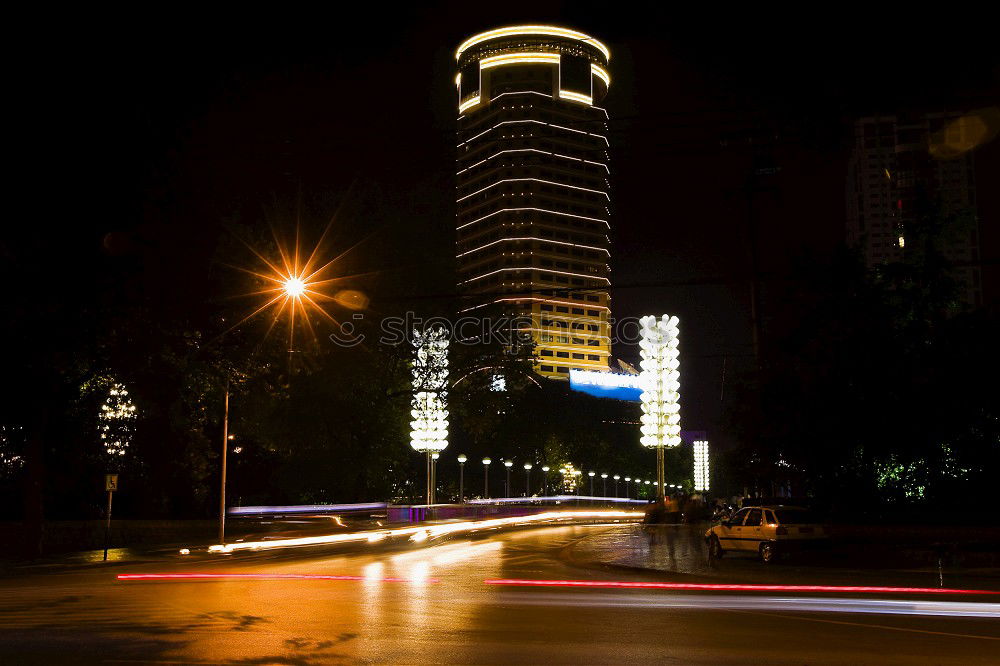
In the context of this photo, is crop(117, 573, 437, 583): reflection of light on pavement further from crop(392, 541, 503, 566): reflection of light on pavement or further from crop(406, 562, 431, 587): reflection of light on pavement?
crop(392, 541, 503, 566): reflection of light on pavement

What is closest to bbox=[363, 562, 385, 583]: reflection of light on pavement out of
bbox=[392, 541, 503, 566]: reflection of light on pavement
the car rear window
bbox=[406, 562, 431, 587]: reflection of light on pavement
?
bbox=[406, 562, 431, 587]: reflection of light on pavement

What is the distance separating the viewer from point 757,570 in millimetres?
23953

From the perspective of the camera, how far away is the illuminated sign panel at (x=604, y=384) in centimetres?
16950

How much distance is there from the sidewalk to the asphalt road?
333 centimetres

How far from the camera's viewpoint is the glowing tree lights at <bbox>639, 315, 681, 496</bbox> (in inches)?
1944

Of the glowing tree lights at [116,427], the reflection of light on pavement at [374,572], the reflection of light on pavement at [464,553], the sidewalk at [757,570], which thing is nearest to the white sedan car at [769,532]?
the sidewalk at [757,570]

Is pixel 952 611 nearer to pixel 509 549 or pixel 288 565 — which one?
pixel 288 565

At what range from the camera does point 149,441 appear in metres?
40.4

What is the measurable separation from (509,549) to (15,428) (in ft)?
60.2

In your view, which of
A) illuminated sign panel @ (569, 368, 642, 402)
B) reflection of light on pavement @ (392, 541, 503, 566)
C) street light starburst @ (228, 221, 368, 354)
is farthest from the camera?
illuminated sign panel @ (569, 368, 642, 402)

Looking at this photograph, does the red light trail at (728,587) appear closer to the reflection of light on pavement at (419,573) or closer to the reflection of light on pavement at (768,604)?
the reflection of light on pavement at (419,573)

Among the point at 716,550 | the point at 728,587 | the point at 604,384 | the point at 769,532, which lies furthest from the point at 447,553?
the point at 604,384

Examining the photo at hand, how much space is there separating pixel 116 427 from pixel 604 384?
13753 centimetres

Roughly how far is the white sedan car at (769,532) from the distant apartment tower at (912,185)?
7846mm
